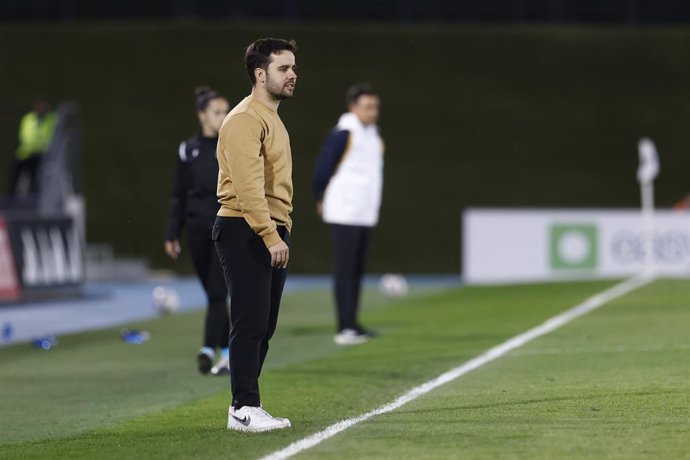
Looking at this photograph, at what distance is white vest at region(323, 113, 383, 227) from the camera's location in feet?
45.9

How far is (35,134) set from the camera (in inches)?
1020

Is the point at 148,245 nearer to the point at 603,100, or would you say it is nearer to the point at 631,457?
the point at 603,100

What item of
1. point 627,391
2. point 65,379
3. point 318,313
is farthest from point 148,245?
point 627,391

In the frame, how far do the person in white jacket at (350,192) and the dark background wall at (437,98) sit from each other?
15669 mm

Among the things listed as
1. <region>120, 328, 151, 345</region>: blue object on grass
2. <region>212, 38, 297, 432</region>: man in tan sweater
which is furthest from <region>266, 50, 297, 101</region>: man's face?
<region>120, 328, 151, 345</region>: blue object on grass

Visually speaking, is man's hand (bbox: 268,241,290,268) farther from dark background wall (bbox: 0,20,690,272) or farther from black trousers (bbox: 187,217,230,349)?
dark background wall (bbox: 0,20,690,272)

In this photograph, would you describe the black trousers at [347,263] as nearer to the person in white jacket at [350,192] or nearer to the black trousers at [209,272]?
the person in white jacket at [350,192]

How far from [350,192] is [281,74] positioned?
249 inches

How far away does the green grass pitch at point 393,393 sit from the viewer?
727cm

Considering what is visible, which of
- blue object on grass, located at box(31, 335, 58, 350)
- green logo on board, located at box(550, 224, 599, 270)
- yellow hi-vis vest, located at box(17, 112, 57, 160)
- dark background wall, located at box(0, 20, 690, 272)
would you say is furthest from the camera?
dark background wall, located at box(0, 20, 690, 272)

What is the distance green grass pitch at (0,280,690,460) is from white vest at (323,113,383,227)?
1182 millimetres

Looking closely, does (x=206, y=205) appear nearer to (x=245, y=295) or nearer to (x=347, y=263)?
(x=347, y=263)

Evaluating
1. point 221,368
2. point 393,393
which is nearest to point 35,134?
point 221,368

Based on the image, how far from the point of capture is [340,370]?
11.4 m
